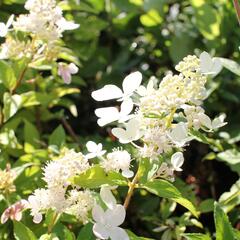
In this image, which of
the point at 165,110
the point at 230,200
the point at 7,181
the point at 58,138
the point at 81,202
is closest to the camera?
the point at 165,110

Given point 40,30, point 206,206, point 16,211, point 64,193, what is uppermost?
point 40,30

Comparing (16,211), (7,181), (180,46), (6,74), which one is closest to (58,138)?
(6,74)

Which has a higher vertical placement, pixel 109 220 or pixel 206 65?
pixel 206 65

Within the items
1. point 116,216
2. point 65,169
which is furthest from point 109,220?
point 65,169

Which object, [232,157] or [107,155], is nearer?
[107,155]

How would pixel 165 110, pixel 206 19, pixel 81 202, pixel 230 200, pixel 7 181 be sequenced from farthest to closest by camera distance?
1. pixel 206 19
2. pixel 230 200
3. pixel 7 181
4. pixel 81 202
5. pixel 165 110

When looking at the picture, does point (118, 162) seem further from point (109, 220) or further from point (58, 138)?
point (58, 138)

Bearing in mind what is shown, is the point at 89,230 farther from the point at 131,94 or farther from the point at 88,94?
the point at 88,94
